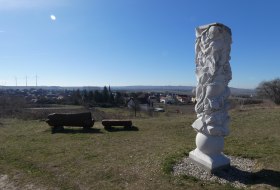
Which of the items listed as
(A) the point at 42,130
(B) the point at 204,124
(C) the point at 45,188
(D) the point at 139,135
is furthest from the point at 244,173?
(A) the point at 42,130

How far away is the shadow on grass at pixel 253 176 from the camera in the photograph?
323 inches

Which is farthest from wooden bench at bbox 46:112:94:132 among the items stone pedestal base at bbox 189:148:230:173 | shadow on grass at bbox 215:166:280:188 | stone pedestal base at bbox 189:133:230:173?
shadow on grass at bbox 215:166:280:188

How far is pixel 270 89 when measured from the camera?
51062mm

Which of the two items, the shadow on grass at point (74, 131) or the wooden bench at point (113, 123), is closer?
the shadow on grass at point (74, 131)

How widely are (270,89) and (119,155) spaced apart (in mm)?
45658

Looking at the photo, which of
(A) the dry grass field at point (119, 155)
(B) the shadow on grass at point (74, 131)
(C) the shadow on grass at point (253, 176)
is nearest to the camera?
(C) the shadow on grass at point (253, 176)

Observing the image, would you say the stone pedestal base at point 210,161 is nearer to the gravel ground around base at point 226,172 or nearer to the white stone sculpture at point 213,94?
the white stone sculpture at point 213,94

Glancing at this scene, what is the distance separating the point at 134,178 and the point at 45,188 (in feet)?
7.95

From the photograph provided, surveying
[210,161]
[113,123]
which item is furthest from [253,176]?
[113,123]

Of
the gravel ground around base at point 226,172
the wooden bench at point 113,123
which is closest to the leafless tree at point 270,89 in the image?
the wooden bench at point 113,123

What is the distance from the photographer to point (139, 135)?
615 inches

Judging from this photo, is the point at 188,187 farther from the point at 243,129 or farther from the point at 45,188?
the point at 243,129

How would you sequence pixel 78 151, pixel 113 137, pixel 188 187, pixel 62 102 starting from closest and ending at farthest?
pixel 188 187 → pixel 78 151 → pixel 113 137 → pixel 62 102

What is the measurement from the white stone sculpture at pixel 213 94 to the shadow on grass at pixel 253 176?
29 cm
